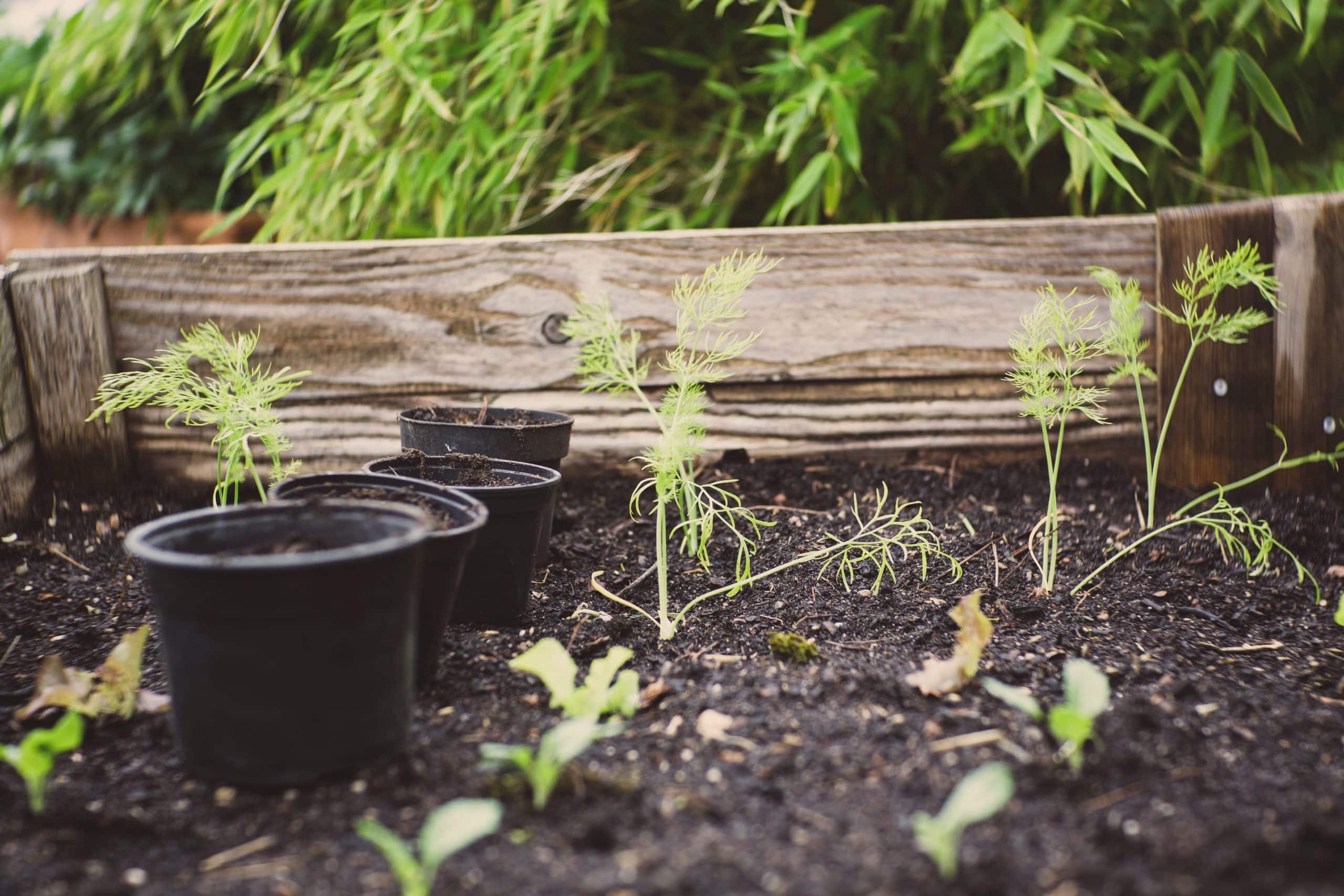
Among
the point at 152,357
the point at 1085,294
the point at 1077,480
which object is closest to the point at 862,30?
the point at 1085,294

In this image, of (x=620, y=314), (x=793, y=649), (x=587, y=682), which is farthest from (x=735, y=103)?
(x=587, y=682)

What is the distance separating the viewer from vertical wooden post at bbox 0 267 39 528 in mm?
1848

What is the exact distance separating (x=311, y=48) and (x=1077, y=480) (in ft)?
8.16

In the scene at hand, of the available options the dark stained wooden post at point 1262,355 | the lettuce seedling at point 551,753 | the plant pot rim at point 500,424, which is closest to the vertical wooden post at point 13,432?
the plant pot rim at point 500,424

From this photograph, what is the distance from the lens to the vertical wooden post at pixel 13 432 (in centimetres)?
185

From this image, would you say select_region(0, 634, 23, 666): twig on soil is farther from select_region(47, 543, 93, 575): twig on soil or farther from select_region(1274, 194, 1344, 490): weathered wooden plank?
select_region(1274, 194, 1344, 490): weathered wooden plank

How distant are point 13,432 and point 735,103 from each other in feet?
6.20

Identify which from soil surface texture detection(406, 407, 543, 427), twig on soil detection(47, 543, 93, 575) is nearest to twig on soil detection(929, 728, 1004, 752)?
soil surface texture detection(406, 407, 543, 427)

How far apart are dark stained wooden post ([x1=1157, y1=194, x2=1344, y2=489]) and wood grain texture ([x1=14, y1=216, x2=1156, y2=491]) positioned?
0.12 meters

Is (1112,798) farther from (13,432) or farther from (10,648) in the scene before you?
(13,432)

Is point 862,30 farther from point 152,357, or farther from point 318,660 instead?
point 318,660

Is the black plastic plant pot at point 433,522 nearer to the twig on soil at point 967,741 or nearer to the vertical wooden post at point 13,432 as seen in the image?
the twig on soil at point 967,741

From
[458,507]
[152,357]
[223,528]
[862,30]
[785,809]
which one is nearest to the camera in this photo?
[785,809]

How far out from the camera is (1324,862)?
758 mm
